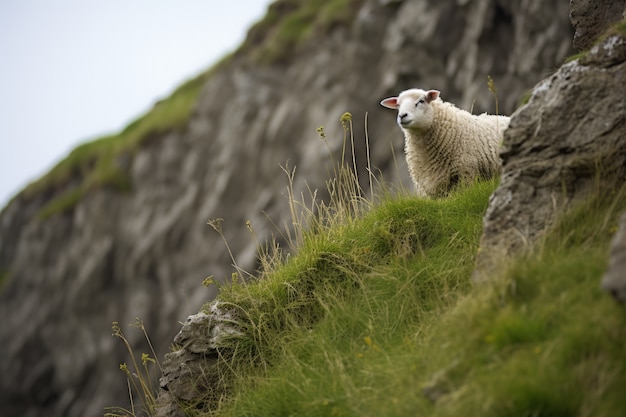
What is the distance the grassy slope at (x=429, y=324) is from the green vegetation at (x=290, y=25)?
28.1m

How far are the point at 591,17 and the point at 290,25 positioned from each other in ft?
102

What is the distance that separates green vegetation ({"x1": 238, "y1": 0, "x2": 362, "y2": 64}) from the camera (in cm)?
3425

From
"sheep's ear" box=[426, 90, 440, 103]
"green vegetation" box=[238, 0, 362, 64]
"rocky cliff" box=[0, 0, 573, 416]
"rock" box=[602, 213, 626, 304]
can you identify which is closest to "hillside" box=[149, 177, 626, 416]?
"rock" box=[602, 213, 626, 304]

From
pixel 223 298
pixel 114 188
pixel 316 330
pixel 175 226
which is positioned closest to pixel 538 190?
pixel 316 330

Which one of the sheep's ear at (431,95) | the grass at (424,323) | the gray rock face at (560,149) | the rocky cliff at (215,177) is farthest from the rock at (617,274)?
the rocky cliff at (215,177)

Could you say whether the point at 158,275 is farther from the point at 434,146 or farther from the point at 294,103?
the point at 434,146

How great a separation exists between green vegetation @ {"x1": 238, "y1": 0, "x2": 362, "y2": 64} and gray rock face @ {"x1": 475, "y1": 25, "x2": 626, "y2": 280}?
28961 millimetres

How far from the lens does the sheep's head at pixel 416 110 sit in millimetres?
8820

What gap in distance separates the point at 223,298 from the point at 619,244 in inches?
157

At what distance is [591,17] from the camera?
6918mm

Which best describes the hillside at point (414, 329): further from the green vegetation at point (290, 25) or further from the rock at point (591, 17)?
the green vegetation at point (290, 25)

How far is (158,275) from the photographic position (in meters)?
36.5

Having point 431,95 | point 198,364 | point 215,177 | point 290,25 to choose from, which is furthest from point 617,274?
point 290,25

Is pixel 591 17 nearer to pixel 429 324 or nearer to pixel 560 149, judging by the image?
pixel 560 149
